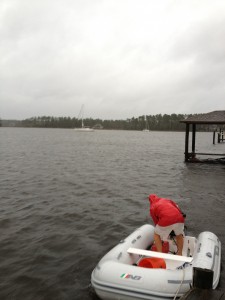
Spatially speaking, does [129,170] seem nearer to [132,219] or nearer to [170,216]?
[132,219]

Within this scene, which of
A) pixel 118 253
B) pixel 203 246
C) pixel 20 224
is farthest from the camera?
pixel 20 224

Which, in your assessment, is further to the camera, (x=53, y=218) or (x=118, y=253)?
(x=53, y=218)

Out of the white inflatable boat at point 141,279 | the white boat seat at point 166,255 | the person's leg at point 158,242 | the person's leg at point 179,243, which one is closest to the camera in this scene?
the white inflatable boat at point 141,279

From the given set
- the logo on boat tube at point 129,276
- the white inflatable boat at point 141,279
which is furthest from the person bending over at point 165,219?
the logo on boat tube at point 129,276

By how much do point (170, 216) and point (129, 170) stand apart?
17001mm

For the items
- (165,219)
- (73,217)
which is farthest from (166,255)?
(73,217)

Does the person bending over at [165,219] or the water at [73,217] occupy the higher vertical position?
the person bending over at [165,219]

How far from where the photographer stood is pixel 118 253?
20.0ft

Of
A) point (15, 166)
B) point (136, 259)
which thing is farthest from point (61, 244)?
point (15, 166)

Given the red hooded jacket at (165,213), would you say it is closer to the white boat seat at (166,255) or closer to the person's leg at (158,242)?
the person's leg at (158,242)

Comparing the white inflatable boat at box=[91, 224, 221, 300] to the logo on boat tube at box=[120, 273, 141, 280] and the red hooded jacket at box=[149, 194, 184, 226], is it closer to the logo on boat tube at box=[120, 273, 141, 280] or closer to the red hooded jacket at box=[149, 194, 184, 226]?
the logo on boat tube at box=[120, 273, 141, 280]

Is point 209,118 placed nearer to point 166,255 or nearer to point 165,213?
point 165,213

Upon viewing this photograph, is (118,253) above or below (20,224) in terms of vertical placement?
above

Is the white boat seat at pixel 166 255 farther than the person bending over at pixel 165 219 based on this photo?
No
